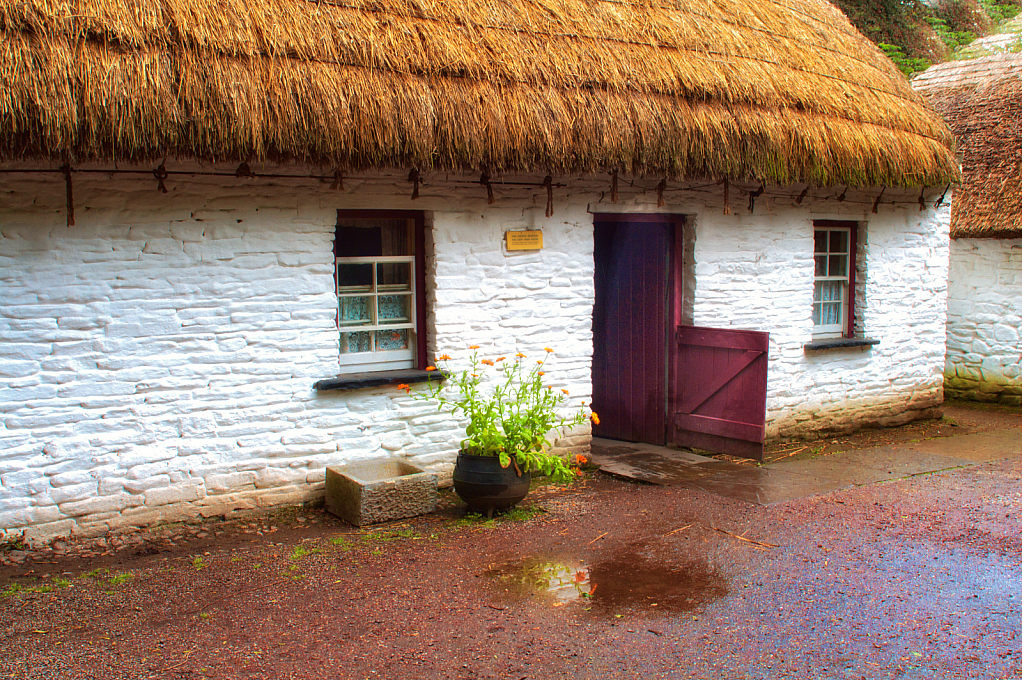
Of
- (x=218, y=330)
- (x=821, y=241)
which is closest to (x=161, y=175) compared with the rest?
(x=218, y=330)

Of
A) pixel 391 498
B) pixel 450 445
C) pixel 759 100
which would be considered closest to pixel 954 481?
pixel 759 100

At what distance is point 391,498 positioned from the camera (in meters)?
6.00

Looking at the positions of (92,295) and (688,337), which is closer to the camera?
(92,295)

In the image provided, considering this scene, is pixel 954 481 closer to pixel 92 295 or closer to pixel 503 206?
pixel 503 206

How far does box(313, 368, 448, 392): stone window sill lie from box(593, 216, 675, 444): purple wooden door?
2615 mm

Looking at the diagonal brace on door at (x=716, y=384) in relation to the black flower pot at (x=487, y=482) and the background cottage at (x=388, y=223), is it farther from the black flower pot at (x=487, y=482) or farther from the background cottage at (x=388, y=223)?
the black flower pot at (x=487, y=482)

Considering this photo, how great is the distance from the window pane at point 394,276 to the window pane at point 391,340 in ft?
1.17

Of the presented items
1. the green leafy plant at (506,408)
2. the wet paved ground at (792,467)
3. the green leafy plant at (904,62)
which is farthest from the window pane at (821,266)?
the green leafy plant at (904,62)

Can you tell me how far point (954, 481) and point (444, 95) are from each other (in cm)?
538

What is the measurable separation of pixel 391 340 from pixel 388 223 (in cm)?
95

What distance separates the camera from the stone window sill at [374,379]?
6281mm

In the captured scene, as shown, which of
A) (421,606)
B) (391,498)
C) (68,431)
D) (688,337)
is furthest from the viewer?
(688,337)

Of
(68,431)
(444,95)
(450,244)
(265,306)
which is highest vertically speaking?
(444,95)

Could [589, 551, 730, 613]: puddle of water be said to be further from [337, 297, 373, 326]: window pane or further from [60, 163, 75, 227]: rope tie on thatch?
[60, 163, 75, 227]: rope tie on thatch
